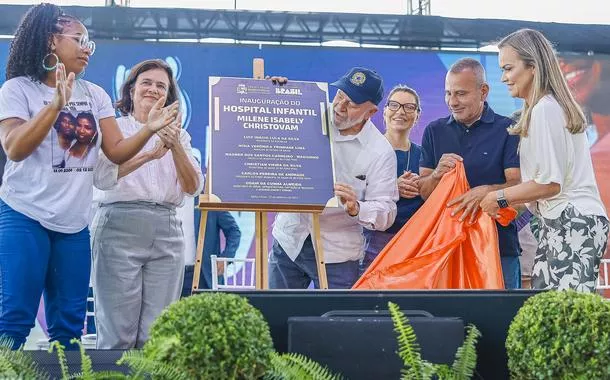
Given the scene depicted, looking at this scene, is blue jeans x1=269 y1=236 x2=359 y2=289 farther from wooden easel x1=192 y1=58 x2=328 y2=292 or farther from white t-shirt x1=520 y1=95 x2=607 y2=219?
white t-shirt x1=520 y1=95 x2=607 y2=219

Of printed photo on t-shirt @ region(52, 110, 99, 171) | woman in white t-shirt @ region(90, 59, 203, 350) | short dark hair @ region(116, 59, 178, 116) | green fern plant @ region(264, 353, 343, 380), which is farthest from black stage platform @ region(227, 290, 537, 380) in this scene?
short dark hair @ region(116, 59, 178, 116)

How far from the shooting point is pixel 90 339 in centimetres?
445

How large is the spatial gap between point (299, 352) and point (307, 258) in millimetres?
1731

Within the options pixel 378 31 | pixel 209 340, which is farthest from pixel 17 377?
pixel 378 31

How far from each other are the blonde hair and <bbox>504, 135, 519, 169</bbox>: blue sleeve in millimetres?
313

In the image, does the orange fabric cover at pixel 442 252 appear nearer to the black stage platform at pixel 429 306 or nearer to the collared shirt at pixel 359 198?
the collared shirt at pixel 359 198

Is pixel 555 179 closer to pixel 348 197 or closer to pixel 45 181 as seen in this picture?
pixel 348 197

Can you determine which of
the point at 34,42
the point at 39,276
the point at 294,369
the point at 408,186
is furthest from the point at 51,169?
the point at 294,369

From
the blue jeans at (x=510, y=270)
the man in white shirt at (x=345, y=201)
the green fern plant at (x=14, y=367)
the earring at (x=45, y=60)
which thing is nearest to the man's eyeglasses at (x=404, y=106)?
the man in white shirt at (x=345, y=201)

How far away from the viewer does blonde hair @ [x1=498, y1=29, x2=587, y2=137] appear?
262cm

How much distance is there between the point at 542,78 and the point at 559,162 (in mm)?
319

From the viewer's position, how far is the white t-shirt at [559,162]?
2561 mm

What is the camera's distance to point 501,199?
2801 millimetres

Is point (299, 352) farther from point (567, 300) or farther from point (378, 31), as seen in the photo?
point (378, 31)
